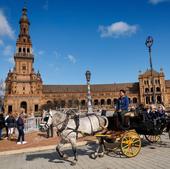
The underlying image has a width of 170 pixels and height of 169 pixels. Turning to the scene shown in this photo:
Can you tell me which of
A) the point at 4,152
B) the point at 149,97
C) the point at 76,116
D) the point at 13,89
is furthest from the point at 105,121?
the point at 149,97

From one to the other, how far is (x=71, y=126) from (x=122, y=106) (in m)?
2.35

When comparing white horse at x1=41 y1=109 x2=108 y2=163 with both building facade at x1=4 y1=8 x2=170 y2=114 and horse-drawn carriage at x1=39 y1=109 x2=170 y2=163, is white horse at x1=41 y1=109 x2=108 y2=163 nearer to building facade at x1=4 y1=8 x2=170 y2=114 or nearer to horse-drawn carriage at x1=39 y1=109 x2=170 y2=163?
horse-drawn carriage at x1=39 y1=109 x2=170 y2=163

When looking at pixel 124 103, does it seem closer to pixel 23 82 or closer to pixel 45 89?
pixel 23 82

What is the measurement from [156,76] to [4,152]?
87.8 metres

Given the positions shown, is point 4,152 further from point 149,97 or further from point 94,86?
point 94,86

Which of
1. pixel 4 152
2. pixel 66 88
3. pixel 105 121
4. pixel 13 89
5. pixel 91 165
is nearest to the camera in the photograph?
pixel 91 165

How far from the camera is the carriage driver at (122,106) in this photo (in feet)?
25.9

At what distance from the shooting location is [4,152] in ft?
30.4

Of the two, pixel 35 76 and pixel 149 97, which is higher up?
pixel 35 76

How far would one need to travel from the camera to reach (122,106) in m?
8.15

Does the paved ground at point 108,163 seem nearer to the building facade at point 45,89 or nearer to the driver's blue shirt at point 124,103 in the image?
the driver's blue shirt at point 124,103

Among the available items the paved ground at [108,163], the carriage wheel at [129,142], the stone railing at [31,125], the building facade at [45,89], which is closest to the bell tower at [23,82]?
the building facade at [45,89]

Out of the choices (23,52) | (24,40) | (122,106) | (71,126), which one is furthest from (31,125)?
(24,40)

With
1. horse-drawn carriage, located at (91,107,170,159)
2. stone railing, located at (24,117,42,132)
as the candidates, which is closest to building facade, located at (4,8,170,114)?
stone railing, located at (24,117,42,132)
